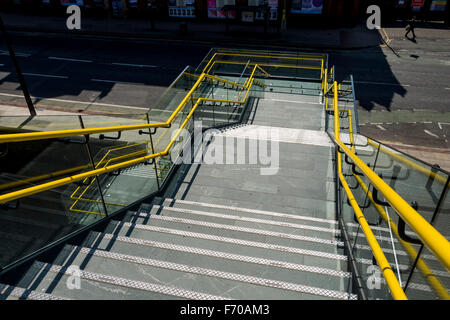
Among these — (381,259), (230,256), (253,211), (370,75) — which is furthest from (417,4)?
(381,259)

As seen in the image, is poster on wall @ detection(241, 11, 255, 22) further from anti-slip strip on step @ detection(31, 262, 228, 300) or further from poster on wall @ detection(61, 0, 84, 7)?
anti-slip strip on step @ detection(31, 262, 228, 300)

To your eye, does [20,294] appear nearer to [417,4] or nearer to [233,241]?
[233,241]

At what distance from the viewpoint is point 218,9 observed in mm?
30391

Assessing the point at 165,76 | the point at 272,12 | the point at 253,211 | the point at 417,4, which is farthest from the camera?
the point at 417,4

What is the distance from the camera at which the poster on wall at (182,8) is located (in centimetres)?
3075

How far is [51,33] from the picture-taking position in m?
28.2

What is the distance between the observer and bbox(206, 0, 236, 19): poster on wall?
97.2 ft

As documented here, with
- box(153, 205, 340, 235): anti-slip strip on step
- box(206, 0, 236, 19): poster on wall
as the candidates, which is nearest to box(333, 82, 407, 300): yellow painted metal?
box(153, 205, 340, 235): anti-slip strip on step

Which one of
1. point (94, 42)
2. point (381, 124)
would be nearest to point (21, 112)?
point (94, 42)

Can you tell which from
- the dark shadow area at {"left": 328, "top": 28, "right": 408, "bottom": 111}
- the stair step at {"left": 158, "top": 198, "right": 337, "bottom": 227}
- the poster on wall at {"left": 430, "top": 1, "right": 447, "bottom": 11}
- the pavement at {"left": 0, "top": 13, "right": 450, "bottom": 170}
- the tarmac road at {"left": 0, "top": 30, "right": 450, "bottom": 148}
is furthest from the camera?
the poster on wall at {"left": 430, "top": 1, "right": 447, "bottom": 11}

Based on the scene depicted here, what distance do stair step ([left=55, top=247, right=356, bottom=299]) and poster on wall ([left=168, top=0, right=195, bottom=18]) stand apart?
100ft

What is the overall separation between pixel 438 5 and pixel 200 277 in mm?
35818

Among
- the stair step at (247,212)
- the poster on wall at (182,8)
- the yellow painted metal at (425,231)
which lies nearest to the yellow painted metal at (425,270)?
the yellow painted metal at (425,231)

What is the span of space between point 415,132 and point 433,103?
396 centimetres
